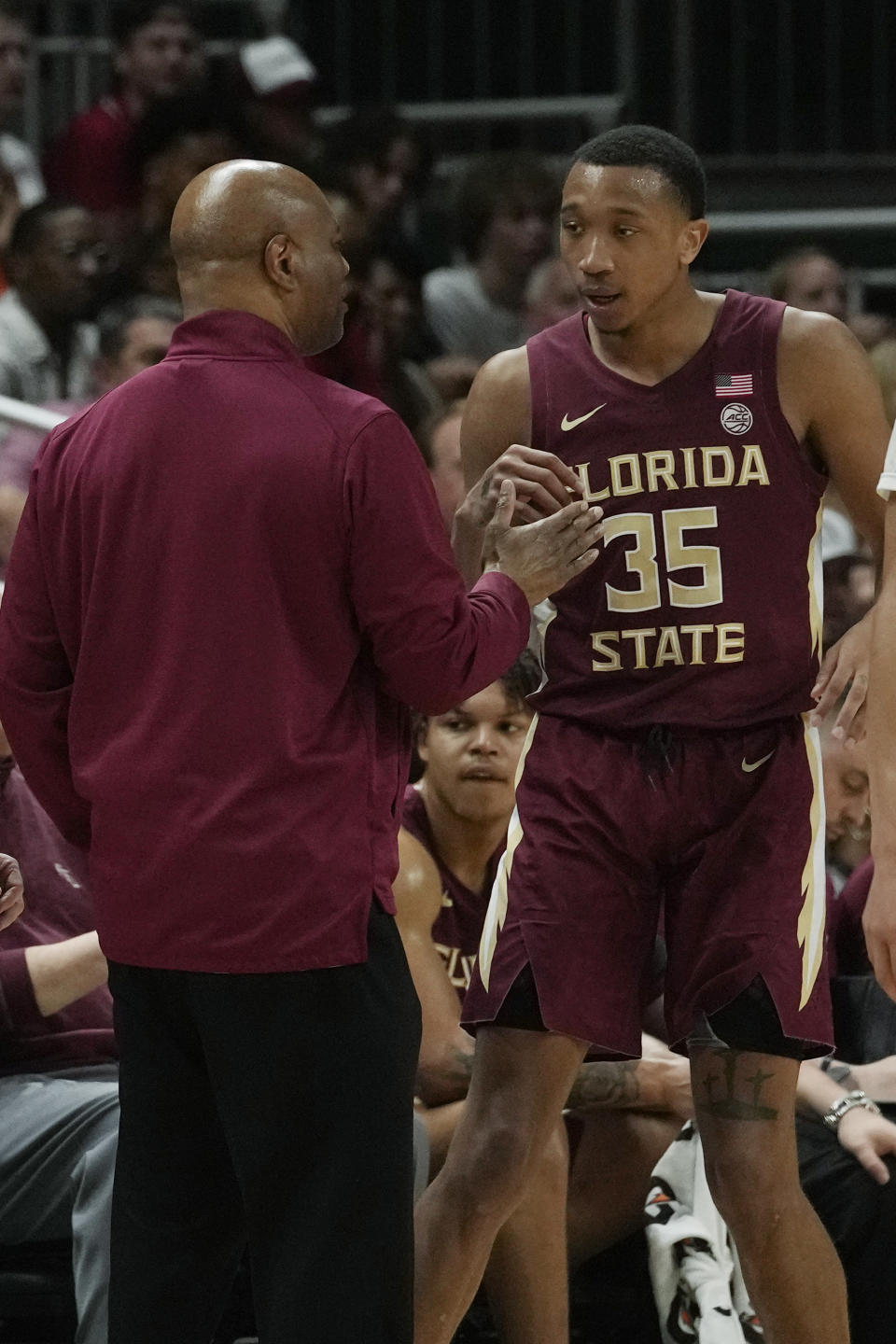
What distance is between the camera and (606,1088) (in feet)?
13.4

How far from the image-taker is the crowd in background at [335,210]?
21.0 ft

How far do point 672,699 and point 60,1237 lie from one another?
145 cm

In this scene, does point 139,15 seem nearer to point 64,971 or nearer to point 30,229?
point 30,229

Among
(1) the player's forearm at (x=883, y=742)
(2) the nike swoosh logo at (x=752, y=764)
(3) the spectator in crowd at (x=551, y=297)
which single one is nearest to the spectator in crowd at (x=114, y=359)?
(3) the spectator in crowd at (x=551, y=297)

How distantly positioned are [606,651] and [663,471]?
30 cm

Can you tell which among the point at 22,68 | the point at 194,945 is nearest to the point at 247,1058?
the point at 194,945

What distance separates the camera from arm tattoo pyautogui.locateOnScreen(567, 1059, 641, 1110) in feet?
13.4

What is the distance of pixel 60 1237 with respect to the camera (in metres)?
3.74

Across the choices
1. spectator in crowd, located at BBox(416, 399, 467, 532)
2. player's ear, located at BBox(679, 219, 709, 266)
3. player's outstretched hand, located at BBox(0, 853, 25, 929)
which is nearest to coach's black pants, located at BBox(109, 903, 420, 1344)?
player's outstretched hand, located at BBox(0, 853, 25, 929)

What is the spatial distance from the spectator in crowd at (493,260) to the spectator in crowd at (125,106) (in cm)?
108

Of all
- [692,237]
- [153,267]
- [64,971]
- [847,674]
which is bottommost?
[64,971]

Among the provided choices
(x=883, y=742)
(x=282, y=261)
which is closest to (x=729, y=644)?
(x=883, y=742)

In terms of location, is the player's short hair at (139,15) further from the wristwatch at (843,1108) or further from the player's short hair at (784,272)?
the wristwatch at (843,1108)

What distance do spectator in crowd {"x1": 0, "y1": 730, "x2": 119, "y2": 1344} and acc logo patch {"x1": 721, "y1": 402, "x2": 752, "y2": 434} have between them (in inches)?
53.7
